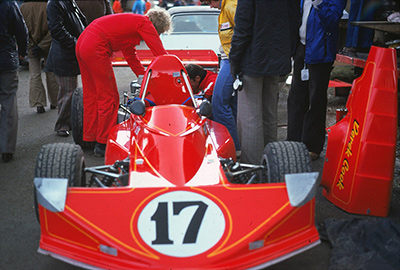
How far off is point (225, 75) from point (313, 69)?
942 millimetres

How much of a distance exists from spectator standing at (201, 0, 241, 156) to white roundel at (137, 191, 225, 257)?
7.06 feet

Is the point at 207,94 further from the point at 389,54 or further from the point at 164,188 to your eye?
the point at 164,188


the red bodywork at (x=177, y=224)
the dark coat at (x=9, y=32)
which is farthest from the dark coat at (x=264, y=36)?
the dark coat at (x=9, y=32)

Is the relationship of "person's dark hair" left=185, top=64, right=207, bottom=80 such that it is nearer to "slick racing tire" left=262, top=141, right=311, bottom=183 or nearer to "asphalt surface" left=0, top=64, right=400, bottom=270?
"asphalt surface" left=0, top=64, right=400, bottom=270

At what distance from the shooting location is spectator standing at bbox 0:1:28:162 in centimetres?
504

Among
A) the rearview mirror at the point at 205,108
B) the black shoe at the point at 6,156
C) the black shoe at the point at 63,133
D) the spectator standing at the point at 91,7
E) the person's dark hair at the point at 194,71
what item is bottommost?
the black shoe at the point at 63,133

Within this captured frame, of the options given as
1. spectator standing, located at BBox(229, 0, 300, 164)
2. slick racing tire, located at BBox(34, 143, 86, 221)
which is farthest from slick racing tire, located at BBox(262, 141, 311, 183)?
slick racing tire, located at BBox(34, 143, 86, 221)

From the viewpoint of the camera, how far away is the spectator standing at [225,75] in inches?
181

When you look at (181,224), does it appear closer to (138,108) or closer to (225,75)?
(138,108)

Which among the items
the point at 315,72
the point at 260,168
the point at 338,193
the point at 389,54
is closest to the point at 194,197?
the point at 260,168

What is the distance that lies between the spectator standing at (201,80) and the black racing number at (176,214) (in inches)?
104

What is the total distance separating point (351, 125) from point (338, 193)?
24.0 inches

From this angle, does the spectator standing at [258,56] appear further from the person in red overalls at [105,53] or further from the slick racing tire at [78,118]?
the slick racing tire at [78,118]

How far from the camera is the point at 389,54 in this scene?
145 inches
